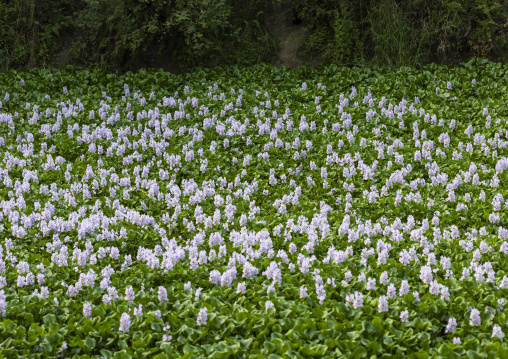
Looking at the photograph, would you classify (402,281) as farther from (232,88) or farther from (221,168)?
(232,88)

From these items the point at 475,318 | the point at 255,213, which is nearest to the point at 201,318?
the point at 475,318

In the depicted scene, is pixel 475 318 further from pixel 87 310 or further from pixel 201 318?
pixel 87 310

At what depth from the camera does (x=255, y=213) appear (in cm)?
671

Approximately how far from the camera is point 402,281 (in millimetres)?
4898

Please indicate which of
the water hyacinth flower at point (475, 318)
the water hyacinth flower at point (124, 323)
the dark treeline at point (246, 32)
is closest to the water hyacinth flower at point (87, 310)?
the water hyacinth flower at point (124, 323)

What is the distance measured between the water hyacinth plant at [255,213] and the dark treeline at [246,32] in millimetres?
691

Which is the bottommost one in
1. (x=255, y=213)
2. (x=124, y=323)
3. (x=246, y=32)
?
(x=124, y=323)

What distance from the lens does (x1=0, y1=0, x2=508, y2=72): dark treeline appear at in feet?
37.1

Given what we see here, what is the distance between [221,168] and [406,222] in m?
2.56

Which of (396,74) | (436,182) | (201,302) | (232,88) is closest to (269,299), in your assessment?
(201,302)

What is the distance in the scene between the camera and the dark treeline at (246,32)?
37.1ft

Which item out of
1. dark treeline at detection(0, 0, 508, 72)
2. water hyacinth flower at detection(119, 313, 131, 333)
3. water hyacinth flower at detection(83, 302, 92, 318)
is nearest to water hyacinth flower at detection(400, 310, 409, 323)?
water hyacinth flower at detection(119, 313, 131, 333)

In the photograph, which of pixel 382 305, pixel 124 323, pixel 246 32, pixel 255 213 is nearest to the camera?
pixel 124 323

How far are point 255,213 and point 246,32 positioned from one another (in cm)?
659
